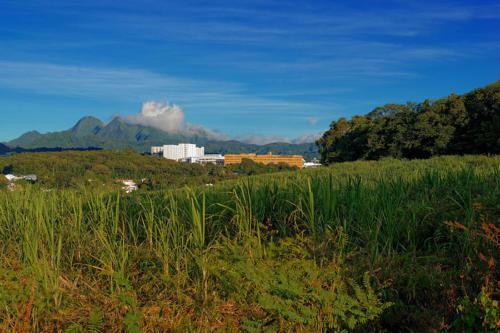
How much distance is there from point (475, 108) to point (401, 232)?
28441 mm

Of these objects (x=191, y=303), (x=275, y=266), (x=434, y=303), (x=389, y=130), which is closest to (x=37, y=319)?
(x=191, y=303)

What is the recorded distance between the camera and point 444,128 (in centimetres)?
2705

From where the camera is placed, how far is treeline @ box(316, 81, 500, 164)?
79.9ft

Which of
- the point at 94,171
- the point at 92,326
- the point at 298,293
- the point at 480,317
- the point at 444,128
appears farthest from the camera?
the point at 444,128

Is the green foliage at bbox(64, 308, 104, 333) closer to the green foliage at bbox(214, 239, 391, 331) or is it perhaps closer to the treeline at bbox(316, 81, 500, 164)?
the green foliage at bbox(214, 239, 391, 331)

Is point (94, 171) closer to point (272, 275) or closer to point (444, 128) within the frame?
point (272, 275)

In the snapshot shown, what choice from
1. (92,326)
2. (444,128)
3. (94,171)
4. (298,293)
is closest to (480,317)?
(298,293)

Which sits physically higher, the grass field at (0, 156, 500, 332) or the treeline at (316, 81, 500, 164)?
the treeline at (316, 81, 500, 164)

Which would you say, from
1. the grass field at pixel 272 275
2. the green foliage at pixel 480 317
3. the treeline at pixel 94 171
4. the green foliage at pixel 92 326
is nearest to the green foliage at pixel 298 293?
the grass field at pixel 272 275

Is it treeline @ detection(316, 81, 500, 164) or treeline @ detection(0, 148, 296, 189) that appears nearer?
treeline @ detection(0, 148, 296, 189)

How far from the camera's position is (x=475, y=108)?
2608 centimetres

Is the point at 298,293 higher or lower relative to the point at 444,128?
lower

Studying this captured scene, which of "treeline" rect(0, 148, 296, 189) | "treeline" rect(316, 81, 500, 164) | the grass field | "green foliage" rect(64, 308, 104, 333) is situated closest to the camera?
"green foliage" rect(64, 308, 104, 333)

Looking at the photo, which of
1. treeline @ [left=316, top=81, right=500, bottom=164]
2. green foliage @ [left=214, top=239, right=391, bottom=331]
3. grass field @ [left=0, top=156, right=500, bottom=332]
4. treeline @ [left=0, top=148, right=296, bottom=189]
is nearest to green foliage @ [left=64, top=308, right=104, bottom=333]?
grass field @ [left=0, top=156, right=500, bottom=332]
